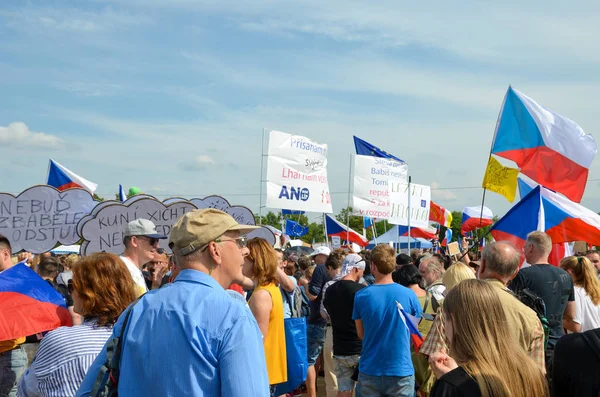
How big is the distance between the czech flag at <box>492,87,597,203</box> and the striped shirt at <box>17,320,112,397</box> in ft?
28.7

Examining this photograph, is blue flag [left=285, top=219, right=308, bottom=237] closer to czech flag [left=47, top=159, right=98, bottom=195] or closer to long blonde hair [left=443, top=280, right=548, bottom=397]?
czech flag [left=47, top=159, right=98, bottom=195]

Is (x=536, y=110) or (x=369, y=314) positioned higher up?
(x=536, y=110)

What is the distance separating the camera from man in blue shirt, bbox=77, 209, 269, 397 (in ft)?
7.25

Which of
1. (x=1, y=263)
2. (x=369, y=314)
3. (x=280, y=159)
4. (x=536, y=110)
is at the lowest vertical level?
(x=369, y=314)

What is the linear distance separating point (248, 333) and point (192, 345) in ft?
0.65

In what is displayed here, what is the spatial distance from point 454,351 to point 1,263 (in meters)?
4.48

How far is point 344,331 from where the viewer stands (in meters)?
6.98

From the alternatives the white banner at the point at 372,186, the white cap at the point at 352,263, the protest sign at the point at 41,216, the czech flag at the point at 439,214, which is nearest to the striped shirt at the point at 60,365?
the white cap at the point at 352,263

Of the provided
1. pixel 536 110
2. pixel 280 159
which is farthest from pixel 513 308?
pixel 280 159

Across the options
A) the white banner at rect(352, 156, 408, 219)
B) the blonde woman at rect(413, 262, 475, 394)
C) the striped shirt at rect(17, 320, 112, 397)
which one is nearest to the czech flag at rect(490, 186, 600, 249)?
the blonde woman at rect(413, 262, 475, 394)

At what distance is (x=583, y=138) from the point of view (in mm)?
10703

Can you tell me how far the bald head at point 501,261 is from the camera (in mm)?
4543

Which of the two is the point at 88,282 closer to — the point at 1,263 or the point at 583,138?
the point at 1,263

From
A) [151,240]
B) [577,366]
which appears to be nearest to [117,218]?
[151,240]
